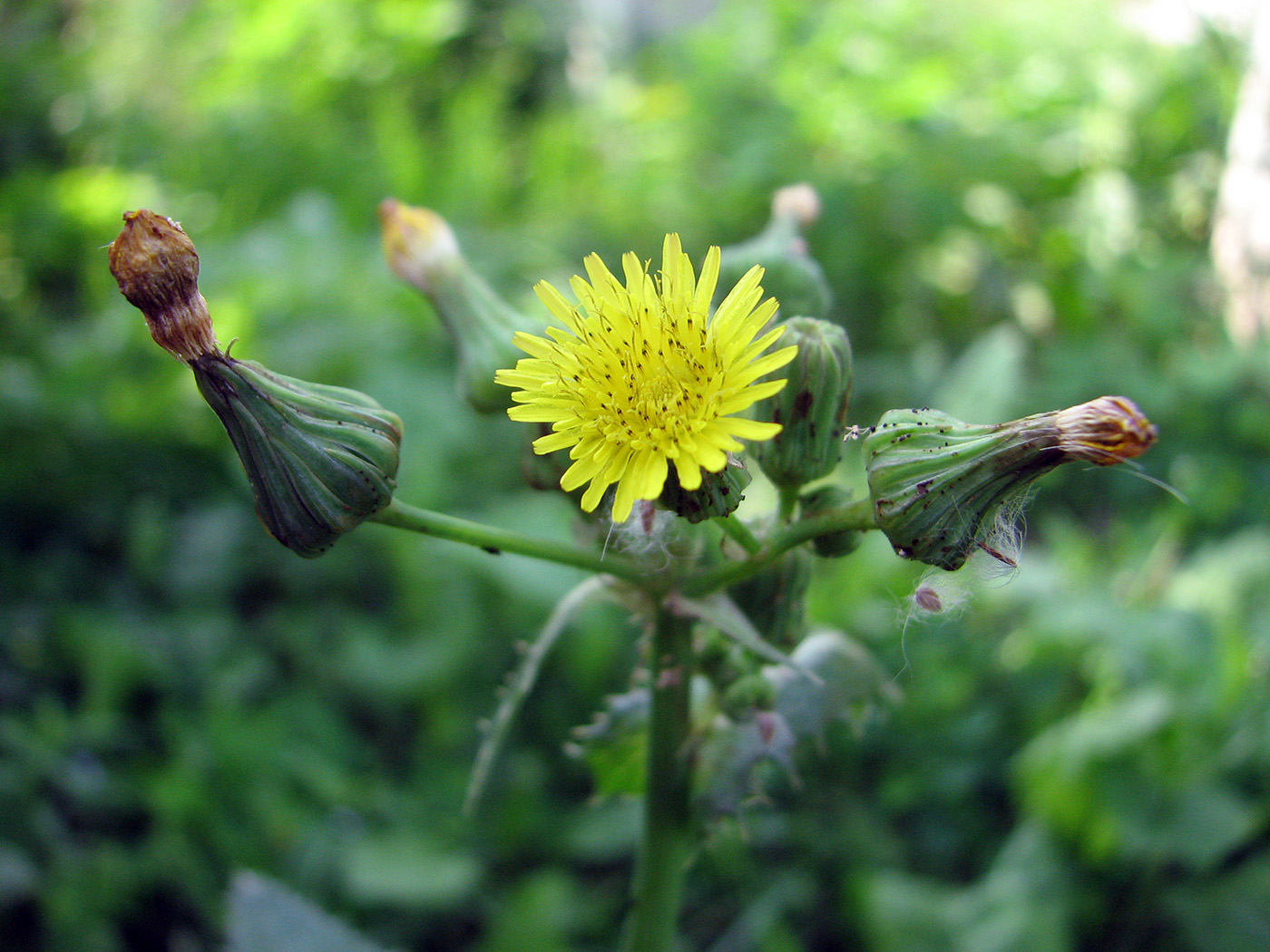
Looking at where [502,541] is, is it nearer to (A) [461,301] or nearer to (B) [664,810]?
(B) [664,810]

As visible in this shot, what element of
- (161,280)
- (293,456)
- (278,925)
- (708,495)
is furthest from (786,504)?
(278,925)

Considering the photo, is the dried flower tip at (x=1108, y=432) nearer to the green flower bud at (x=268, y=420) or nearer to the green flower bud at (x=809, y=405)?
the green flower bud at (x=809, y=405)

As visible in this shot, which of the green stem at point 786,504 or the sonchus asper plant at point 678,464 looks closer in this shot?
the sonchus asper plant at point 678,464

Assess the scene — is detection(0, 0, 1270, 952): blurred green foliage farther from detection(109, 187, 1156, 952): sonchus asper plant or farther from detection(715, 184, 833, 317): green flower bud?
detection(715, 184, 833, 317): green flower bud

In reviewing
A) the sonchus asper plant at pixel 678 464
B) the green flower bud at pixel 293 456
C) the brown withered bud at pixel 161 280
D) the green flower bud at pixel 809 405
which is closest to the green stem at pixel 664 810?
the sonchus asper plant at pixel 678 464

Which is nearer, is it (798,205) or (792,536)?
(792,536)

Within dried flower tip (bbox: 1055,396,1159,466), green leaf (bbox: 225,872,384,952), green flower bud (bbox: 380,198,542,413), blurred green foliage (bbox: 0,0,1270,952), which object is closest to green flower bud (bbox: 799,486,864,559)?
blurred green foliage (bbox: 0,0,1270,952)
